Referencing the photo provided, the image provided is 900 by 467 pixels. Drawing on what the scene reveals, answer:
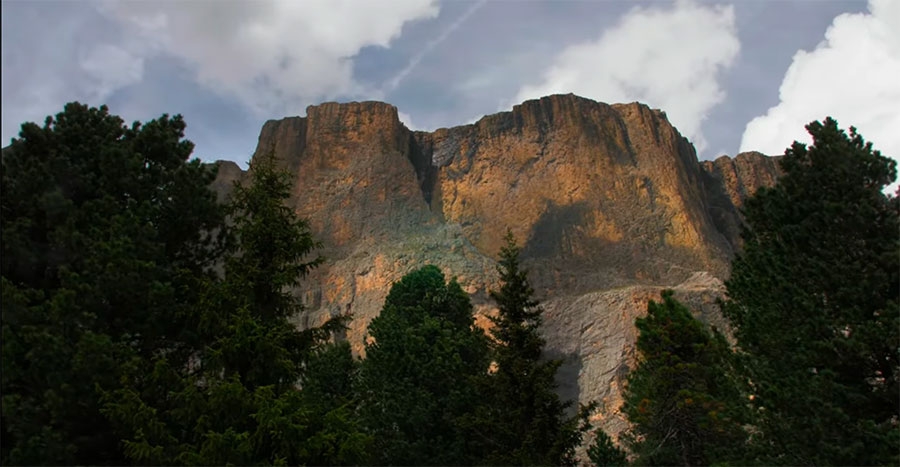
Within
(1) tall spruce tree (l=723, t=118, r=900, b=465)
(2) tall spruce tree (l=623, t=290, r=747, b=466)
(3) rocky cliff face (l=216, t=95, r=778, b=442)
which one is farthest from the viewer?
(3) rocky cliff face (l=216, t=95, r=778, b=442)

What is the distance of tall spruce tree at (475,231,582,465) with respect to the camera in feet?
53.9

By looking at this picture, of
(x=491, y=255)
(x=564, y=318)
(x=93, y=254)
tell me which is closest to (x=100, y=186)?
(x=93, y=254)

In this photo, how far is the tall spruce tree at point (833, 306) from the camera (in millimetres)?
12352

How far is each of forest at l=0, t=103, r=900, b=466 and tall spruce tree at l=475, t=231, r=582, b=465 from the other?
88mm

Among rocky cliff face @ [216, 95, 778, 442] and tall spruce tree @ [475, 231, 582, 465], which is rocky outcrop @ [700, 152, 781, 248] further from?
tall spruce tree @ [475, 231, 582, 465]

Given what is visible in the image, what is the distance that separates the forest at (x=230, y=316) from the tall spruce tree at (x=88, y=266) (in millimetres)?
40

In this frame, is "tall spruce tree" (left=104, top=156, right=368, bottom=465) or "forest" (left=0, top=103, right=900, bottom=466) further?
"forest" (left=0, top=103, right=900, bottom=466)

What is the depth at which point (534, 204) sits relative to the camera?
9062cm

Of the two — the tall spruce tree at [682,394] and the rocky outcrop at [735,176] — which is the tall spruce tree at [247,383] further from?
the rocky outcrop at [735,176]

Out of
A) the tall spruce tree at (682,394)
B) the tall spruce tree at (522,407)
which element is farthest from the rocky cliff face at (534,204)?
the tall spruce tree at (522,407)

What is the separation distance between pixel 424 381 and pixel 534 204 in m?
69.8

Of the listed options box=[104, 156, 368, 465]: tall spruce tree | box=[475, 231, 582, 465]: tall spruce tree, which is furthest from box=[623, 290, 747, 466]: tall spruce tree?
box=[104, 156, 368, 465]: tall spruce tree

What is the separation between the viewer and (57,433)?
11.3 meters

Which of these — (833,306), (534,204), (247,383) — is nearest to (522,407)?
(247,383)
